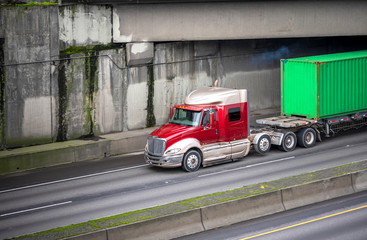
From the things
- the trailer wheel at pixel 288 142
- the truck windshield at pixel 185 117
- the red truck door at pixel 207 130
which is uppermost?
the truck windshield at pixel 185 117

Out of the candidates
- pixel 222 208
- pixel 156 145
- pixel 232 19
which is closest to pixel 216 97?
pixel 156 145

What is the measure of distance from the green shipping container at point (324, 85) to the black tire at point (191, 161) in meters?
5.99

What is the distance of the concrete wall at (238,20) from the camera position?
1142 inches

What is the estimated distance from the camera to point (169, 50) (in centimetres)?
3061

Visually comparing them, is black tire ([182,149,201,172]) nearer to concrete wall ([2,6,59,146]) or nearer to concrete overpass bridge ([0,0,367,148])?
concrete overpass bridge ([0,0,367,148])

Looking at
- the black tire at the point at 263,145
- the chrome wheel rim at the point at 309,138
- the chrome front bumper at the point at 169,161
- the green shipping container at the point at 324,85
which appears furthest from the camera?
the chrome wheel rim at the point at 309,138

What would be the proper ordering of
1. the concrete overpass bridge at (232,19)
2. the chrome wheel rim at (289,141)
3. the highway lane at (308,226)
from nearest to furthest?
the highway lane at (308,226)
the chrome wheel rim at (289,141)
the concrete overpass bridge at (232,19)

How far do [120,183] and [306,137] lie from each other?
29.5 feet

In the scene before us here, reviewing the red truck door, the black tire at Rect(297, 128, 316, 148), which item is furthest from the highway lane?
the black tire at Rect(297, 128, 316, 148)

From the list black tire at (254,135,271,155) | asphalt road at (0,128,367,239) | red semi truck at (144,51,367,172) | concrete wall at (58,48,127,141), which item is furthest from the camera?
concrete wall at (58,48,127,141)

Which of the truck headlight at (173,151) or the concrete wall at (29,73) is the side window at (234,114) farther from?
the concrete wall at (29,73)

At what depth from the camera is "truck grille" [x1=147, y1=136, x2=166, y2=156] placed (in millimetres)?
24000

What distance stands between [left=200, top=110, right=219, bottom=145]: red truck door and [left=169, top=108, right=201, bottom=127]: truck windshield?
24 cm

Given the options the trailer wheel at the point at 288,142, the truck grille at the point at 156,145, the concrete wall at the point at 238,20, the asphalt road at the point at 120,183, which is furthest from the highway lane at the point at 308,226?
the concrete wall at the point at 238,20
